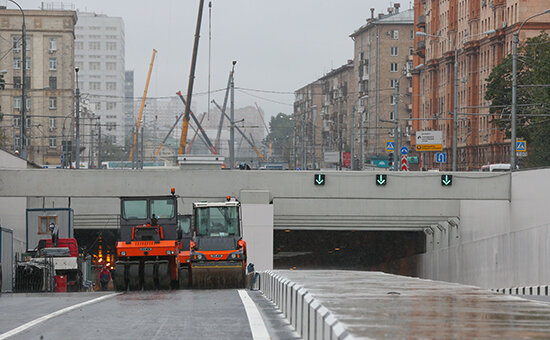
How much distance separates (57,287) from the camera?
4156 centimetres

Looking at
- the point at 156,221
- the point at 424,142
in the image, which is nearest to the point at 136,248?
the point at 156,221

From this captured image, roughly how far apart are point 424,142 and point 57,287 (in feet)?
128

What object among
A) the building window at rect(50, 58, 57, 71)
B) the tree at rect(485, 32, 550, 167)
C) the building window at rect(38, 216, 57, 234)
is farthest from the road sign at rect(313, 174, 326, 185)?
the building window at rect(50, 58, 57, 71)

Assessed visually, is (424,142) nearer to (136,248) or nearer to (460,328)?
(136,248)

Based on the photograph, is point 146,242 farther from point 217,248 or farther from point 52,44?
point 52,44

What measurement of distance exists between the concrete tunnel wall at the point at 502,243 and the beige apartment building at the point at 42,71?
78.4m

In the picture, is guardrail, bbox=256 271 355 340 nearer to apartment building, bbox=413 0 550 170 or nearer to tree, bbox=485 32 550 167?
tree, bbox=485 32 550 167

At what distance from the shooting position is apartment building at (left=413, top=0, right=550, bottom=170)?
88.2m

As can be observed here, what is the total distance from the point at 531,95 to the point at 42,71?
3191 inches

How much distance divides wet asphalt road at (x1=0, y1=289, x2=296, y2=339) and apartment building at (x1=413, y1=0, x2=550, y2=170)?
5760 cm

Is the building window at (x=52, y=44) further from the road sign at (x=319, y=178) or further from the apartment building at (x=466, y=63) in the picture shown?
the road sign at (x=319, y=178)

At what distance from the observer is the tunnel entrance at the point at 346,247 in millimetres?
71625

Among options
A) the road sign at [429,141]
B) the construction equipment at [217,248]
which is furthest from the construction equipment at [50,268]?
the road sign at [429,141]

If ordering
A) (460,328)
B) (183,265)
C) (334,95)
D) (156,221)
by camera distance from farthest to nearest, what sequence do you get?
1. (334,95)
2. (183,265)
3. (156,221)
4. (460,328)
